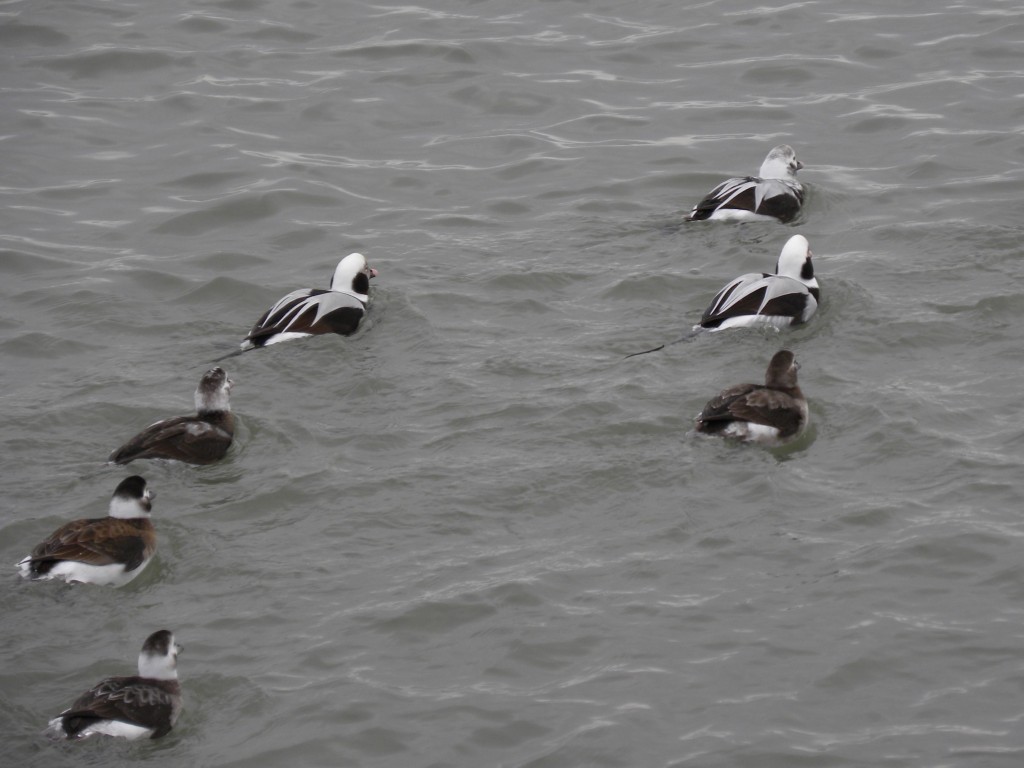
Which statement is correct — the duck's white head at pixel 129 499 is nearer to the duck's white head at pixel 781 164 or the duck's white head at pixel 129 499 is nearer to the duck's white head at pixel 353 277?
the duck's white head at pixel 353 277

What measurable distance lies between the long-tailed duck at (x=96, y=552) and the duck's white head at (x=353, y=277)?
372cm

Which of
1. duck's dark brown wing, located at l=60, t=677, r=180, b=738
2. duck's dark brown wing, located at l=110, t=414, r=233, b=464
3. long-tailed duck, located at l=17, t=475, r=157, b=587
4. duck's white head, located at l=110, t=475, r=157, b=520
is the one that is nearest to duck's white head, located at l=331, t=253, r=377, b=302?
duck's dark brown wing, located at l=110, t=414, r=233, b=464

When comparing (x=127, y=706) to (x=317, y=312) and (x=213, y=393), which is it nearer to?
(x=213, y=393)

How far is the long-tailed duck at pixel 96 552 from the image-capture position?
8445 millimetres

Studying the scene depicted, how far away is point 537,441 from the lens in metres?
9.80

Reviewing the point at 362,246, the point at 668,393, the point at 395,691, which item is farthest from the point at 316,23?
the point at 395,691

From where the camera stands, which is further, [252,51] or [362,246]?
[252,51]

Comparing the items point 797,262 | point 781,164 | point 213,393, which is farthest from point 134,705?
point 781,164

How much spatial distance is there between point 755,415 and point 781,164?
191 inches

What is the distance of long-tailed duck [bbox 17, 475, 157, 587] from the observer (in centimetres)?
845

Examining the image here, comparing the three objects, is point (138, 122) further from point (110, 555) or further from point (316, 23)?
point (110, 555)

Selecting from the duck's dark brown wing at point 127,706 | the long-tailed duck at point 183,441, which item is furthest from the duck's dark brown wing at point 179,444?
the duck's dark brown wing at point 127,706

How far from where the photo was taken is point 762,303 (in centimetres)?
1151

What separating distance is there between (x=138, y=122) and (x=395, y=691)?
10.3 m
